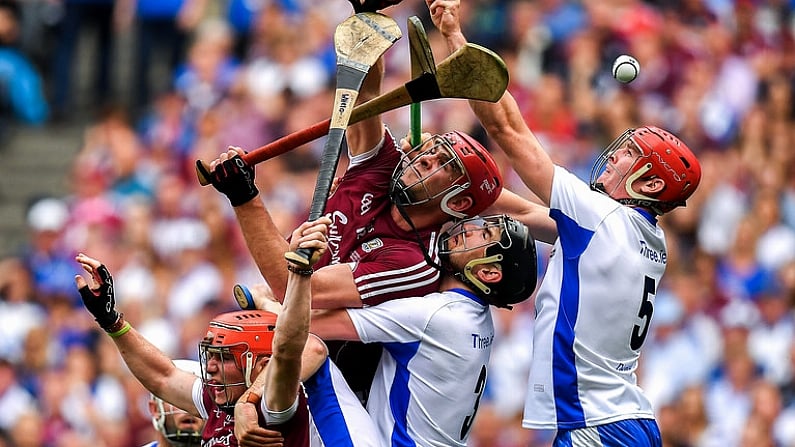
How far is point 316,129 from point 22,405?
7.23 m

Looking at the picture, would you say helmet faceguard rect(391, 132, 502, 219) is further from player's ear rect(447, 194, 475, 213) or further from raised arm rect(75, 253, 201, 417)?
raised arm rect(75, 253, 201, 417)

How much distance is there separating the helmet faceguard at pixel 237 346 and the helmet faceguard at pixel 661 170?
155 centimetres

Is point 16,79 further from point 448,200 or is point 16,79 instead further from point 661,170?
point 661,170

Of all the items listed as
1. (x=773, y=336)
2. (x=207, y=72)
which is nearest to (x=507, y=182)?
(x=773, y=336)

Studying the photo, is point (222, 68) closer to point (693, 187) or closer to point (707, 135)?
point (707, 135)

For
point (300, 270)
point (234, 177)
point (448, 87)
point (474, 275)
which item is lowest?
point (474, 275)

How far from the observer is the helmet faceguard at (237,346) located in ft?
21.2

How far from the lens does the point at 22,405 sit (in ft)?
41.9

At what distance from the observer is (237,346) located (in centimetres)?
645

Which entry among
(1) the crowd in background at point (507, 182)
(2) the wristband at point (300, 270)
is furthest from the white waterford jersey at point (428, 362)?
(1) the crowd in background at point (507, 182)

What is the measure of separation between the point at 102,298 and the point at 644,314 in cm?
225

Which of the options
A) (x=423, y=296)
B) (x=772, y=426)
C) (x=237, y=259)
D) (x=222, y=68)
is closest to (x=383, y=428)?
(x=423, y=296)

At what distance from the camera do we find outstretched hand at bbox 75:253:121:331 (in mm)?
6758

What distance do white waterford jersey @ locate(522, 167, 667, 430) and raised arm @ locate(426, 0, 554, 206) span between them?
8 centimetres
